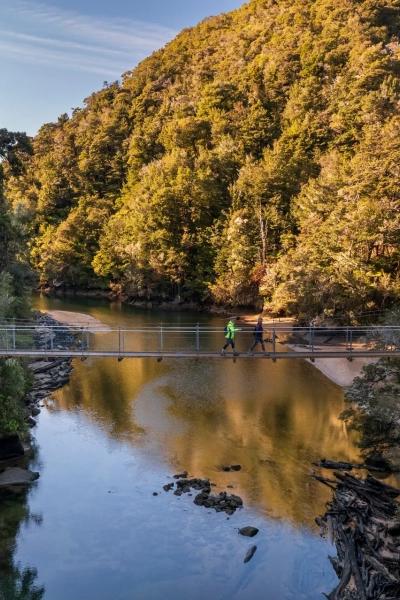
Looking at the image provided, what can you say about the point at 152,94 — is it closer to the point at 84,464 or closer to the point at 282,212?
the point at 282,212

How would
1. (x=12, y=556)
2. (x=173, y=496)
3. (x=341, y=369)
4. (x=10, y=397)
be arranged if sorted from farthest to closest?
(x=341, y=369) < (x=10, y=397) < (x=173, y=496) < (x=12, y=556)

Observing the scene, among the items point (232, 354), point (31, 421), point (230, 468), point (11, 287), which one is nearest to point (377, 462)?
point (230, 468)

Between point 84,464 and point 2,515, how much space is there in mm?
4054

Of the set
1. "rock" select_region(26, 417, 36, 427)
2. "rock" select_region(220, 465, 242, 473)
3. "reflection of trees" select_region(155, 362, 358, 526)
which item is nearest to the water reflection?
"reflection of trees" select_region(155, 362, 358, 526)

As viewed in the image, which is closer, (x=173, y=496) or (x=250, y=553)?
(x=250, y=553)

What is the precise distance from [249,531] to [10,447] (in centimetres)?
1015

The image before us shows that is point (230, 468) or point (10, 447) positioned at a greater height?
point (10, 447)

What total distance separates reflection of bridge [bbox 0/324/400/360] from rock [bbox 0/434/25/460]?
11.3 feet

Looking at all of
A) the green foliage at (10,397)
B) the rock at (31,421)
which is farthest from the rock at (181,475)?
the rock at (31,421)

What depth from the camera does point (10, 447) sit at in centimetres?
2112

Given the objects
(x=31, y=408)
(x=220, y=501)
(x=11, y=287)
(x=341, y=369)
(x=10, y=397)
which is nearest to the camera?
(x=220, y=501)

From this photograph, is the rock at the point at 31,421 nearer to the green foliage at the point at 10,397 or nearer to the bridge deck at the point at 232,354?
the green foliage at the point at 10,397

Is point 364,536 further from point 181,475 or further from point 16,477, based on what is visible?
point 16,477

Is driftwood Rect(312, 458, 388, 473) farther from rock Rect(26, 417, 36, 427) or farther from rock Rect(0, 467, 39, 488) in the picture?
rock Rect(26, 417, 36, 427)
